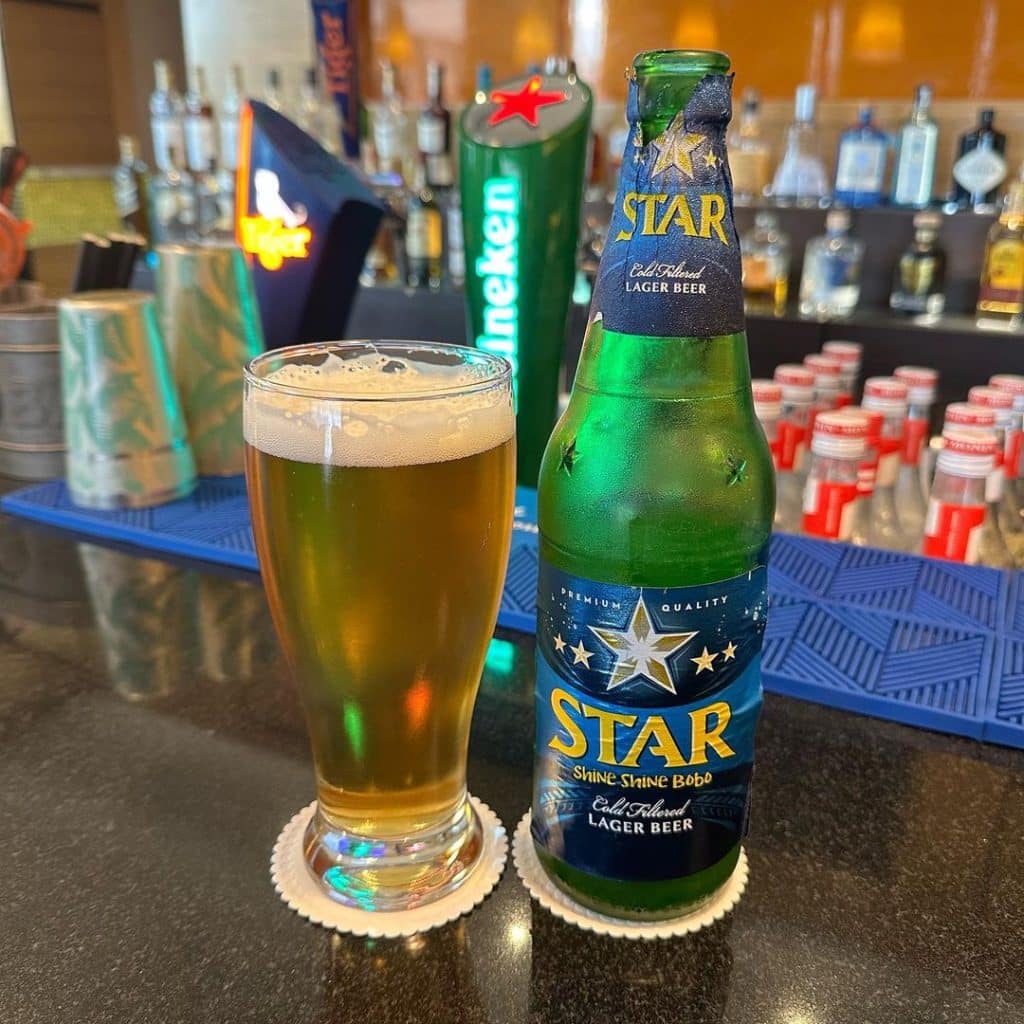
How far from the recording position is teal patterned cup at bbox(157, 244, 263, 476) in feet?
3.37

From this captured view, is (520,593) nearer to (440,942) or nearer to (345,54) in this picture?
(440,942)

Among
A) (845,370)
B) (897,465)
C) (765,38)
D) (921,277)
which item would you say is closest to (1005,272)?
(921,277)

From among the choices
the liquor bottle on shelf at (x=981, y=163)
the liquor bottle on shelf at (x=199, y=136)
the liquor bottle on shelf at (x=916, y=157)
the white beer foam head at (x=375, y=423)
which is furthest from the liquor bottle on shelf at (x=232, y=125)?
the white beer foam head at (x=375, y=423)

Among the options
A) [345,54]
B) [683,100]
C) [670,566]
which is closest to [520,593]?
[670,566]

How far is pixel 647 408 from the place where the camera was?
0.45 metres

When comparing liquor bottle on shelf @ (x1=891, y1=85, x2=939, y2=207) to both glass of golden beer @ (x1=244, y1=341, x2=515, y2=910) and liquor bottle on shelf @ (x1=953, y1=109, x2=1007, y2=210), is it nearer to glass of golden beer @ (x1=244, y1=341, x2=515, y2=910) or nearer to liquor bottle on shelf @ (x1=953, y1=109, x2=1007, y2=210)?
liquor bottle on shelf @ (x1=953, y1=109, x2=1007, y2=210)

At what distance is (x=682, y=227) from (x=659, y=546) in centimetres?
15

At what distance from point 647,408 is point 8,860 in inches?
16.2

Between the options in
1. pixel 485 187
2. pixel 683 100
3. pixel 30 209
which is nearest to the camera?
pixel 683 100

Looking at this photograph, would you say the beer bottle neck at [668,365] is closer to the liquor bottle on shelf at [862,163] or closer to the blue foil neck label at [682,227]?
the blue foil neck label at [682,227]

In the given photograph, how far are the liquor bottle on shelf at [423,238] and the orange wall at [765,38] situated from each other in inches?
27.1

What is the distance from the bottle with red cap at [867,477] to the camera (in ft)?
3.24

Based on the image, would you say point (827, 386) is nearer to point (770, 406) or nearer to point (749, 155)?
point (770, 406)

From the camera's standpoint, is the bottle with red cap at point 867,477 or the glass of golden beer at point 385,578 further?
the bottle with red cap at point 867,477
